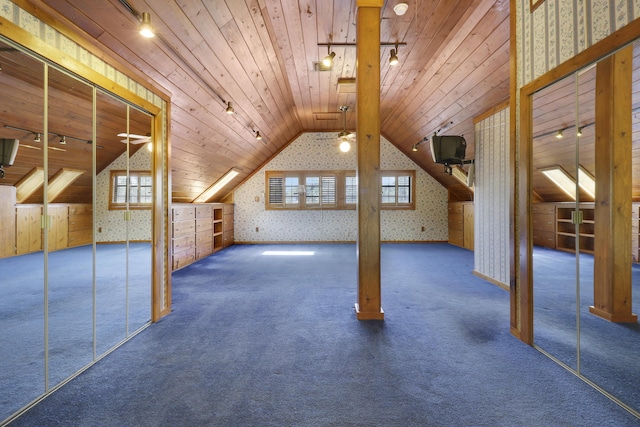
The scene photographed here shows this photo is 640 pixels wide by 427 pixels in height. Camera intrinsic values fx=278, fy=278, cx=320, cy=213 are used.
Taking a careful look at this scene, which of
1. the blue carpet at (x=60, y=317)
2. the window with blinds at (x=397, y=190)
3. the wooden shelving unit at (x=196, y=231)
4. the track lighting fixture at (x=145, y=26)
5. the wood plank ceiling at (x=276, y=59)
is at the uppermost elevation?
the wood plank ceiling at (x=276, y=59)

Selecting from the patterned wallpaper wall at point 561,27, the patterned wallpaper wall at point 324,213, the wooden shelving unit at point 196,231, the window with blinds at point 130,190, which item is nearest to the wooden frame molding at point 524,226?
the patterned wallpaper wall at point 561,27

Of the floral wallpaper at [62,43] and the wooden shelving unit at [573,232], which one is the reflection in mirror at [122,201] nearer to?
the floral wallpaper at [62,43]

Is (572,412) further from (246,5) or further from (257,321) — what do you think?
(246,5)

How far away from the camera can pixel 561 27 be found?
1790 mm

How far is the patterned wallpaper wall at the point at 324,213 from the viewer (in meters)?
7.96

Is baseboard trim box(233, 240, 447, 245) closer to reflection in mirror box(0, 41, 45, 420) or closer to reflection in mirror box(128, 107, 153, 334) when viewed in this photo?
reflection in mirror box(128, 107, 153, 334)

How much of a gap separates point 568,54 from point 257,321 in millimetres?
3064

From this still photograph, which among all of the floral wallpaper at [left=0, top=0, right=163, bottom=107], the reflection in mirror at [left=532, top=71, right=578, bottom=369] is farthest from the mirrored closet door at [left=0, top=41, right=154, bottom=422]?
the reflection in mirror at [left=532, top=71, right=578, bottom=369]

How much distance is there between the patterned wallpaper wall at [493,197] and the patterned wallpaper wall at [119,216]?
4055 mm

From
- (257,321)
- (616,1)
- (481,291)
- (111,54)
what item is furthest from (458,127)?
(111,54)

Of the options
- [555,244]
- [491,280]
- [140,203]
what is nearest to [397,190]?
[491,280]

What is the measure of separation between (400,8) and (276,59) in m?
1.63

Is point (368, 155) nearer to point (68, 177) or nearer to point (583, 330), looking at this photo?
point (583, 330)

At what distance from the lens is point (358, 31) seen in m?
2.63
